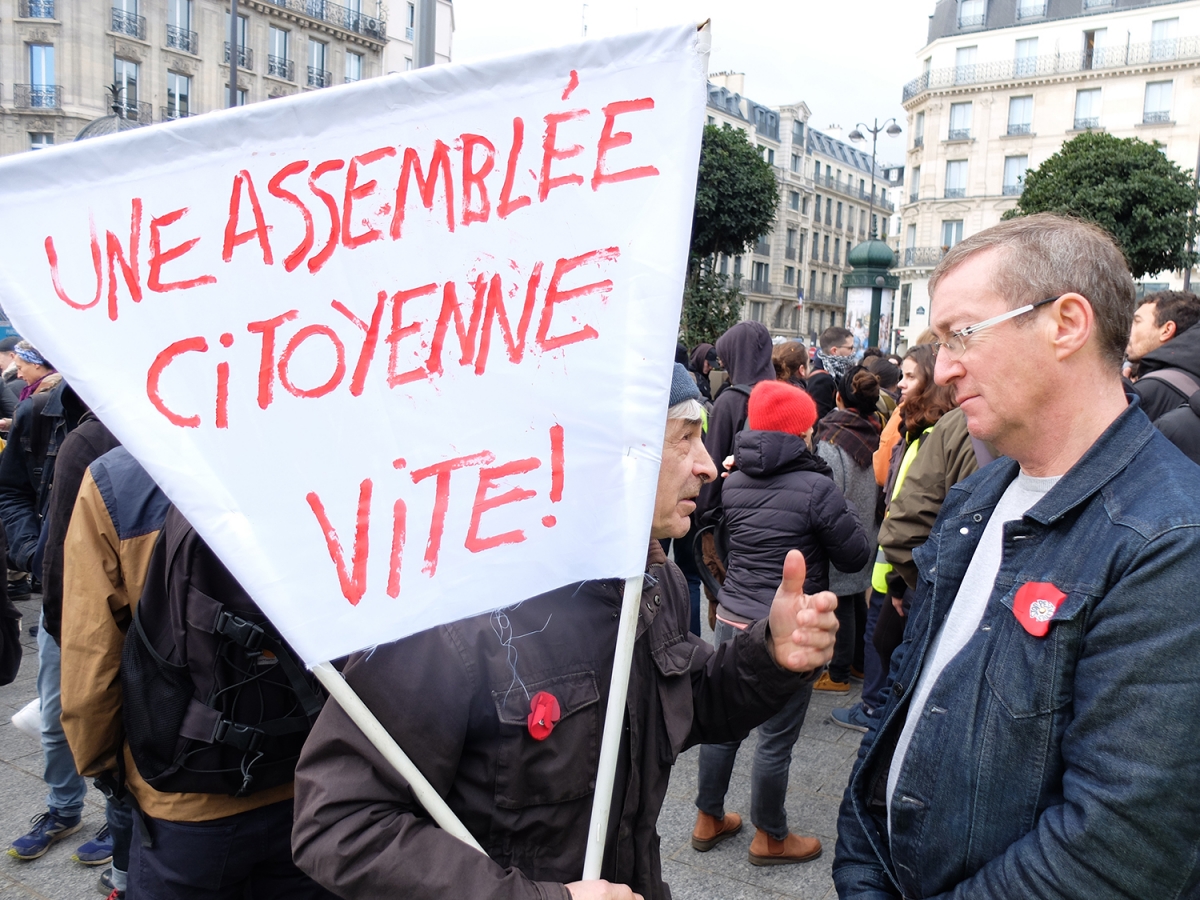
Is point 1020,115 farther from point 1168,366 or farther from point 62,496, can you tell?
point 62,496

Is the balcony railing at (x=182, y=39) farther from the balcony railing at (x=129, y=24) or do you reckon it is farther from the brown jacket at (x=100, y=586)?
the brown jacket at (x=100, y=586)

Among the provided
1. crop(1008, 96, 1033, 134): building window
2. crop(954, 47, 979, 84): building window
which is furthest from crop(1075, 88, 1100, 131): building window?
crop(954, 47, 979, 84): building window

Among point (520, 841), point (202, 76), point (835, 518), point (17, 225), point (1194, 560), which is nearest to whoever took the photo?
point (17, 225)

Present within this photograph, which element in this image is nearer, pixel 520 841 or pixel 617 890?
pixel 617 890

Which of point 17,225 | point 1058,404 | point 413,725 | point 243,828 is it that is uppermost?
point 17,225

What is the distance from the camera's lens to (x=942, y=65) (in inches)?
1837

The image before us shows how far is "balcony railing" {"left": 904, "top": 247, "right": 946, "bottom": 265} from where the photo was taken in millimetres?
47031

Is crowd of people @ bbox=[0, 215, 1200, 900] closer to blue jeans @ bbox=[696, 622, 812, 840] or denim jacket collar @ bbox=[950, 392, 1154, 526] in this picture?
denim jacket collar @ bbox=[950, 392, 1154, 526]

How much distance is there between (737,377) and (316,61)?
121ft

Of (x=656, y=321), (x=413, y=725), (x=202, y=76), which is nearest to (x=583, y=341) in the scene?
(x=656, y=321)

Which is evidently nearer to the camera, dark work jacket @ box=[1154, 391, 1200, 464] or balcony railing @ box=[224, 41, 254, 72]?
dark work jacket @ box=[1154, 391, 1200, 464]

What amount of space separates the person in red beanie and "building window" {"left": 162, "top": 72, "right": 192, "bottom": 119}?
111 ft

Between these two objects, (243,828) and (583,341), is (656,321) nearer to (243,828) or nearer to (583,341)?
→ (583,341)

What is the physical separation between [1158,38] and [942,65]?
9550 mm
